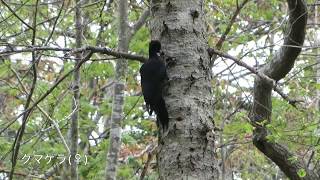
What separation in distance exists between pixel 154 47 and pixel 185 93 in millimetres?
317

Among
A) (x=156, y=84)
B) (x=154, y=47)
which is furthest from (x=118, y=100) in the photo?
(x=156, y=84)

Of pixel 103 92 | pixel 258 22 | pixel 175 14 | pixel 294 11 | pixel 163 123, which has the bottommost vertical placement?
pixel 163 123

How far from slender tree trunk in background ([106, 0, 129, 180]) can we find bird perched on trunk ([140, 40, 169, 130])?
87.1 inches

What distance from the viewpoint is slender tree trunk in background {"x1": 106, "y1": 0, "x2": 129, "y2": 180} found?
499 centimetres

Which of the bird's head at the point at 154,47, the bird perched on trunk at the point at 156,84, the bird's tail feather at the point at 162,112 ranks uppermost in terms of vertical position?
the bird's head at the point at 154,47

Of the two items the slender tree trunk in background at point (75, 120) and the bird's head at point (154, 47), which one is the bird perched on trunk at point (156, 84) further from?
the slender tree trunk in background at point (75, 120)

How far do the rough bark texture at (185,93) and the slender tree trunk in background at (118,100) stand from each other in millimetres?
2174

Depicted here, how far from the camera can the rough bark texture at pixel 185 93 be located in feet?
8.44

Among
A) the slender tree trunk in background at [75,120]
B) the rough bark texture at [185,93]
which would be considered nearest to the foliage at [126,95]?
the slender tree trunk in background at [75,120]

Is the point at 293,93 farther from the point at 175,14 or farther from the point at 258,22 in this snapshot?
the point at 175,14

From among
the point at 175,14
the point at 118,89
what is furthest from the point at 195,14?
the point at 118,89

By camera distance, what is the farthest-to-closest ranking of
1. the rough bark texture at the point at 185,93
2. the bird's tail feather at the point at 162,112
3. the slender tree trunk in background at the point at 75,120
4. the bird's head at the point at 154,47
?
1. the slender tree trunk in background at the point at 75,120
2. the bird's head at the point at 154,47
3. the bird's tail feather at the point at 162,112
4. the rough bark texture at the point at 185,93

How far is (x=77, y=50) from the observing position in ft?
9.00

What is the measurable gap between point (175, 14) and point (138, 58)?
305 millimetres
